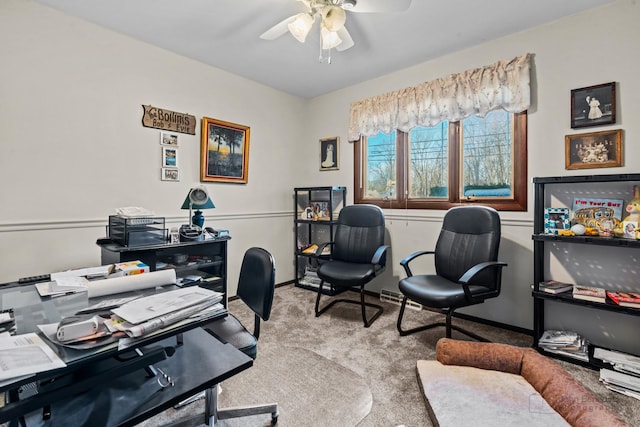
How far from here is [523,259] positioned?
254 cm

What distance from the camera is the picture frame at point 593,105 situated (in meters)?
2.14

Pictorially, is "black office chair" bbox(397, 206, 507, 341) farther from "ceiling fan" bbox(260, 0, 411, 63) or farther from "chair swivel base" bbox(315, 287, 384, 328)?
"ceiling fan" bbox(260, 0, 411, 63)

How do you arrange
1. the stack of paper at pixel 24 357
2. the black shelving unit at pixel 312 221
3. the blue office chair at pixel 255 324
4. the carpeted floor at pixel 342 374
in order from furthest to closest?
the black shelving unit at pixel 312 221 → the carpeted floor at pixel 342 374 → the blue office chair at pixel 255 324 → the stack of paper at pixel 24 357

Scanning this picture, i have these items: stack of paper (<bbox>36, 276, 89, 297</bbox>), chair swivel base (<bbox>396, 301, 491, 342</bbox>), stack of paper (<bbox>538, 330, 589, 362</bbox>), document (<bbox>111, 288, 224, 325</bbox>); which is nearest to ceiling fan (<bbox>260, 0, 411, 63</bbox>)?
document (<bbox>111, 288, 224, 325</bbox>)

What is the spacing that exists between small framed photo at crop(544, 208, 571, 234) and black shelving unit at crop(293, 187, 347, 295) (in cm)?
197

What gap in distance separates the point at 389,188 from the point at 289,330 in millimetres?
1817

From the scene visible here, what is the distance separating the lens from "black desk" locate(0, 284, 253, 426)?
755 millimetres

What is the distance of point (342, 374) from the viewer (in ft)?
6.43

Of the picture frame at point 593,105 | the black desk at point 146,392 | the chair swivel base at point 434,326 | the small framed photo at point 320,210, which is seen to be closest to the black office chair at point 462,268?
the chair swivel base at point 434,326

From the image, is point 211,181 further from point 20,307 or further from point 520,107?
point 520,107

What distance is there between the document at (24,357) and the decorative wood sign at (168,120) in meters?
2.32

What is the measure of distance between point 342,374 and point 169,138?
248cm

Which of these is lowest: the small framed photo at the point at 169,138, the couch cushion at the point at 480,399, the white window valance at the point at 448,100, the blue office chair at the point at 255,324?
the couch cushion at the point at 480,399

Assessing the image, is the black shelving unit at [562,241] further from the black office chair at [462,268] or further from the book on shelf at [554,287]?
the black office chair at [462,268]
